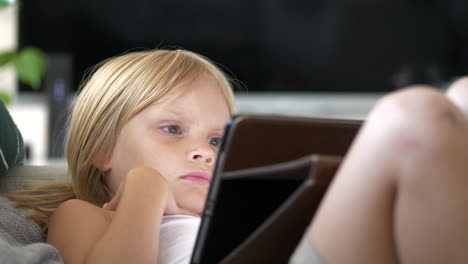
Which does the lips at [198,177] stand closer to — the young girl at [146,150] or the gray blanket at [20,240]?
the young girl at [146,150]

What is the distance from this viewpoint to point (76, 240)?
3.22ft

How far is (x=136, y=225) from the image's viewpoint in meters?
0.95

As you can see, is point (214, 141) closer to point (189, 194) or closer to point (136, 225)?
point (189, 194)

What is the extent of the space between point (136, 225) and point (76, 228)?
0.35 ft

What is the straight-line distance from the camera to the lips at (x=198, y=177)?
45.1 inches

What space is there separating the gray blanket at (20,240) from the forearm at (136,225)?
0.22ft

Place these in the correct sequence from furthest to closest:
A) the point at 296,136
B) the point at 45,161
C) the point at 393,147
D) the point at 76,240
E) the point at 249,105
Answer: the point at 249,105 < the point at 45,161 < the point at 76,240 < the point at 296,136 < the point at 393,147

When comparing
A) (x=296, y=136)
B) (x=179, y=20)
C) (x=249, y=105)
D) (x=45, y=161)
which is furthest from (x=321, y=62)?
(x=296, y=136)

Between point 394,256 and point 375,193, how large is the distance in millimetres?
86

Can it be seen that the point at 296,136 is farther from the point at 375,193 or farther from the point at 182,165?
the point at 182,165

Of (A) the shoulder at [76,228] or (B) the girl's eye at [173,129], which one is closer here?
(A) the shoulder at [76,228]

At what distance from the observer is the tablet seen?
0.75m

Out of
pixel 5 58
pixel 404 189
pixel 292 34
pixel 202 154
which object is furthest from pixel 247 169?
pixel 292 34

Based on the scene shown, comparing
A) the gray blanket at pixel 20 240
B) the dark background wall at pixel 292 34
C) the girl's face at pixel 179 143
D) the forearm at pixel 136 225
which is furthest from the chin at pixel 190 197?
the dark background wall at pixel 292 34
